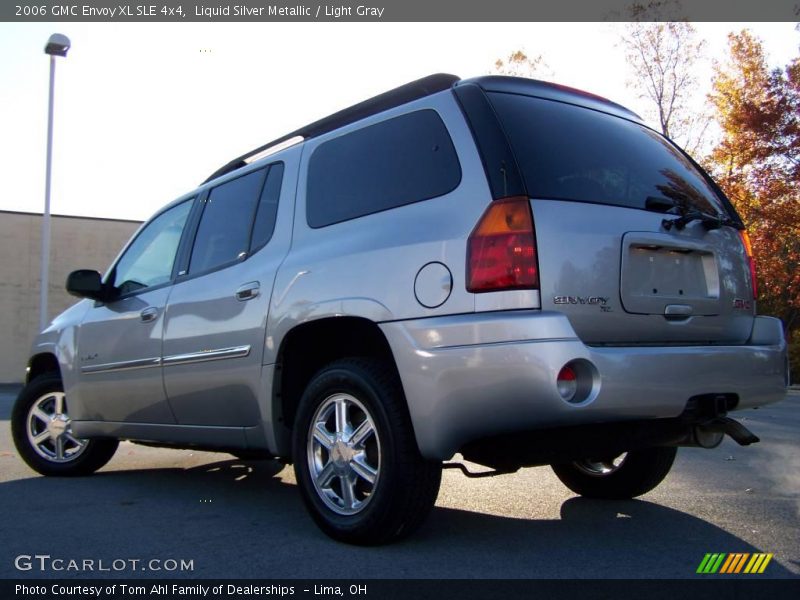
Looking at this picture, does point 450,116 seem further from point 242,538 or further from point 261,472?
point 261,472

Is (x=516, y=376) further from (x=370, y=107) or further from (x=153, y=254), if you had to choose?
(x=153, y=254)

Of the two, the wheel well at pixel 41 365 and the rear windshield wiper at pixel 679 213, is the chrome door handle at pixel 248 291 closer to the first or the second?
the rear windshield wiper at pixel 679 213

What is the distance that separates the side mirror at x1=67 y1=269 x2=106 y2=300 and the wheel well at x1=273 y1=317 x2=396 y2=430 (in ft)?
7.18

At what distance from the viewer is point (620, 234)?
351 centimetres

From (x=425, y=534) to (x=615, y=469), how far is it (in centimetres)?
141

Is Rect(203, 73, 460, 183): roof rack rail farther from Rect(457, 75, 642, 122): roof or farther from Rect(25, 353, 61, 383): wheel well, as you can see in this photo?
Rect(25, 353, 61, 383): wheel well

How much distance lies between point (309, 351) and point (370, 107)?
1.27 metres

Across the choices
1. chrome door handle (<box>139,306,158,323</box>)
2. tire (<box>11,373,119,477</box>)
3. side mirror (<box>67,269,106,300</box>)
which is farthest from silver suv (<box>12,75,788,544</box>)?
tire (<box>11,373,119,477</box>)

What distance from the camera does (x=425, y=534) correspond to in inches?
153

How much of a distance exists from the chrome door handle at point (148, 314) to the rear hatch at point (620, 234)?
8.63 feet

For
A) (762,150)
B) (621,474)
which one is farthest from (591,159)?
(762,150)

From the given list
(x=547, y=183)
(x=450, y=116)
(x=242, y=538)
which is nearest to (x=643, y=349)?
(x=547, y=183)

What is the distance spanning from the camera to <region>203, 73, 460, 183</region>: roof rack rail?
3932mm

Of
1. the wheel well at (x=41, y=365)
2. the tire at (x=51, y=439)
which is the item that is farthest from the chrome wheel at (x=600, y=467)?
the wheel well at (x=41, y=365)
